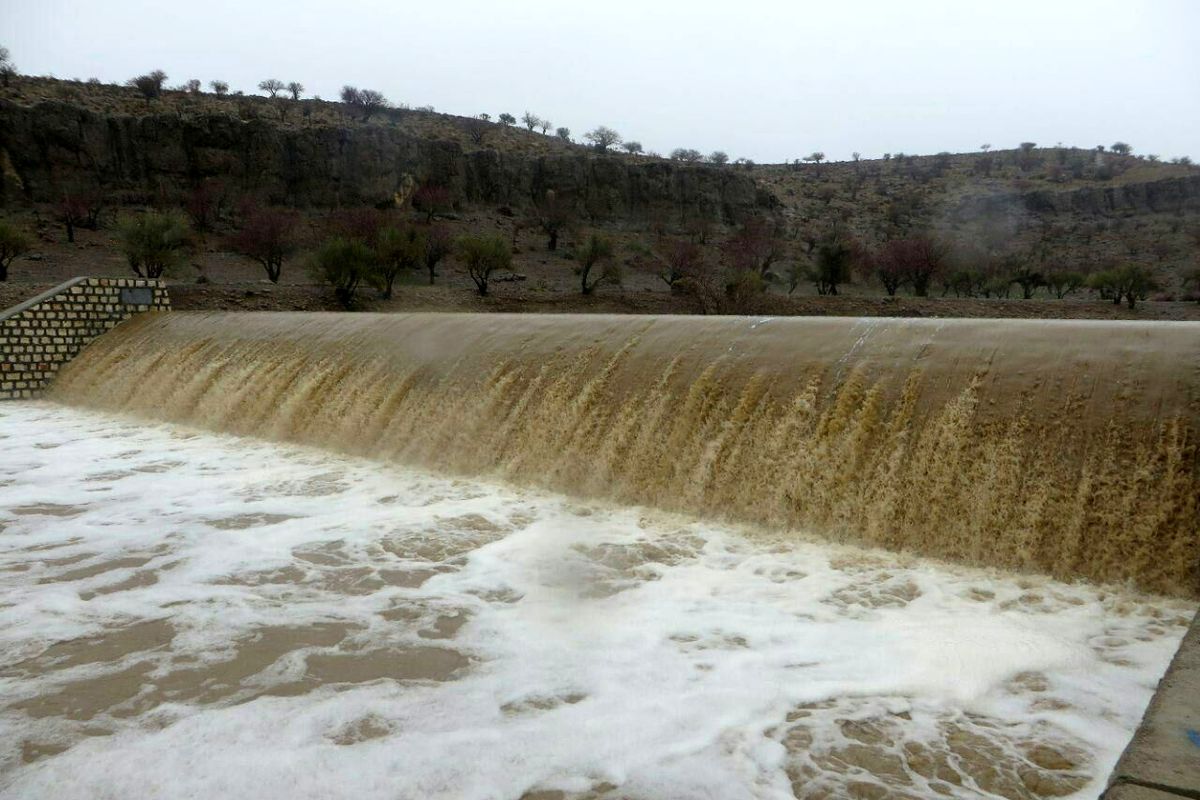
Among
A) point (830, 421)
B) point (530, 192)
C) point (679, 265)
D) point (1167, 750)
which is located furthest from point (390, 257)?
point (1167, 750)

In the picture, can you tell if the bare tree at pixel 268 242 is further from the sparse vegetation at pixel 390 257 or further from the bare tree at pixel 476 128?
the bare tree at pixel 476 128

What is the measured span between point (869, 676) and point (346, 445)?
627 cm

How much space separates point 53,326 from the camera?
13992 millimetres

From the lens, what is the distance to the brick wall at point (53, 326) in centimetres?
1359

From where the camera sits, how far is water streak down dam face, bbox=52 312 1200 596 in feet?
15.9

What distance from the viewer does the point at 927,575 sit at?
4.85 metres

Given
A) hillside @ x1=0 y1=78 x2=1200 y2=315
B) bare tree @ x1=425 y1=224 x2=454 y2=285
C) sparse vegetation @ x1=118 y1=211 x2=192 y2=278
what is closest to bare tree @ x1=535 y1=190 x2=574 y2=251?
hillside @ x1=0 y1=78 x2=1200 y2=315

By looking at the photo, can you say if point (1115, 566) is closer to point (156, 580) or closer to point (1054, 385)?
point (1054, 385)

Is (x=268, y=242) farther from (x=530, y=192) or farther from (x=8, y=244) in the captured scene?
(x=530, y=192)

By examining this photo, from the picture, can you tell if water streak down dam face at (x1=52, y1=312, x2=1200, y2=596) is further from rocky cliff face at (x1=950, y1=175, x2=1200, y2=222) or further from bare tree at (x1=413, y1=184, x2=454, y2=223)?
rocky cliff face at (x1=950, y1=175, x2=1200, y2=222)

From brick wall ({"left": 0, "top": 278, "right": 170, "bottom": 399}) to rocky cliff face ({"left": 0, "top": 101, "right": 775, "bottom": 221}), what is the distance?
2236 centimetres

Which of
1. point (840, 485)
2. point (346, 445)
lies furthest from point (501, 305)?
point (840, 485)

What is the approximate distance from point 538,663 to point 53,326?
530 inches

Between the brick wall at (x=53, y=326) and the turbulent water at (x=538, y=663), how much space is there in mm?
9094
